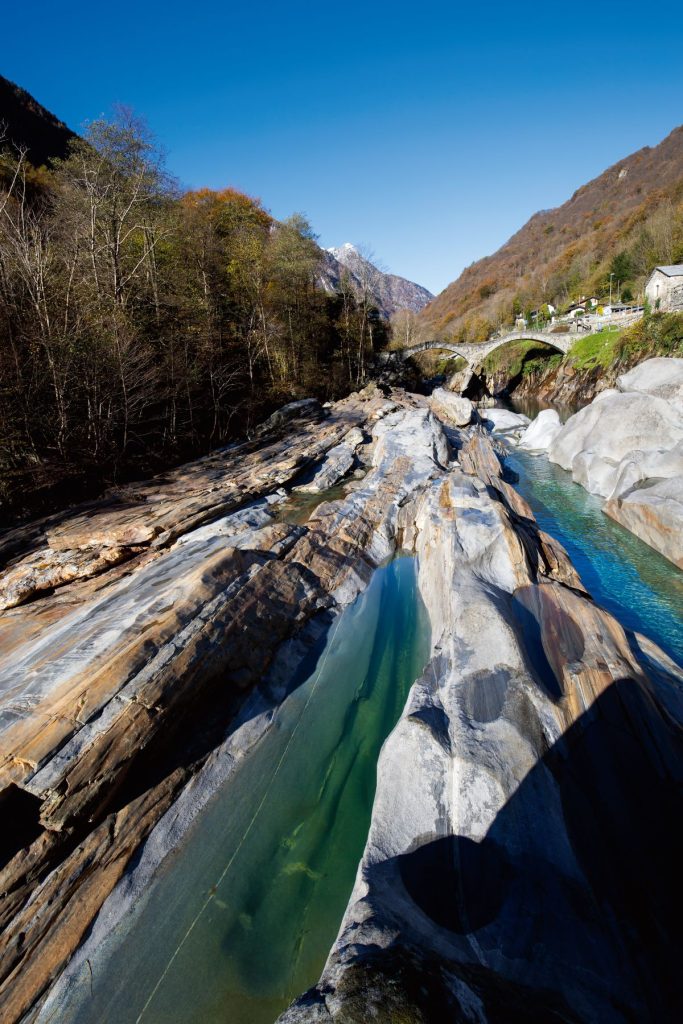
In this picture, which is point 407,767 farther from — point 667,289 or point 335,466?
point 667,289

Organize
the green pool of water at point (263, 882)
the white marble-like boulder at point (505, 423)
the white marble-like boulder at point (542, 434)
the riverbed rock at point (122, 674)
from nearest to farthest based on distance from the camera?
the green pool of water at point (263, 882) < the riverbed rock at point (122, 674) < the white marble-like boulder at point (542, 434) < the white marble-like boulder at point (505, 423)

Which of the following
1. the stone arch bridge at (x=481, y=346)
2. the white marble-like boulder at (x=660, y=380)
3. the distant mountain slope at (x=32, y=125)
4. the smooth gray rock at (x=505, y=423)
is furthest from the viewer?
the stone arch bridge at (x=481, y=346)

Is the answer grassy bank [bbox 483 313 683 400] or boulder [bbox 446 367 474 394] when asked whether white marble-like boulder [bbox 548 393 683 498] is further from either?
boulder [bbox 446 367 474 394]

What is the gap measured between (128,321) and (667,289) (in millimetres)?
41952

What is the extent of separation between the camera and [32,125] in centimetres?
3512

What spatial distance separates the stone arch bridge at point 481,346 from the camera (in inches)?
1673

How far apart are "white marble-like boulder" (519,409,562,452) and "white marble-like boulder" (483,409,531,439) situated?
217 centimetres

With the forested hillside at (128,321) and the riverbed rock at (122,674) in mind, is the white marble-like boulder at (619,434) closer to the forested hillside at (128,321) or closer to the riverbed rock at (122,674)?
the riverbed rock at (122,674)

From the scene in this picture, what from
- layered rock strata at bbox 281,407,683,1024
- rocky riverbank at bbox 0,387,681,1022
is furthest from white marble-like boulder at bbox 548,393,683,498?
layered rock strata at bbox 281,407,683,1024

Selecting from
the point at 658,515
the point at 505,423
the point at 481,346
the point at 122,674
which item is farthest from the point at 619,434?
the point at 481,346

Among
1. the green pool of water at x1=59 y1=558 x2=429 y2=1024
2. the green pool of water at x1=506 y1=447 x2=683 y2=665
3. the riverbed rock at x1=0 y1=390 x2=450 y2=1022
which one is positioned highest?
the riverbed rock at x1=0 y1=390 x2=450 y2=1022

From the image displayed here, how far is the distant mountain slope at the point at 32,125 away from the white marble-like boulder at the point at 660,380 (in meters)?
43.4

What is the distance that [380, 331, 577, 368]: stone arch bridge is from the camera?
42.5m

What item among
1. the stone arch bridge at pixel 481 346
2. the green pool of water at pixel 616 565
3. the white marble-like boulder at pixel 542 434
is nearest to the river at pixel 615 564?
the green pool of water at pixel 616 565
